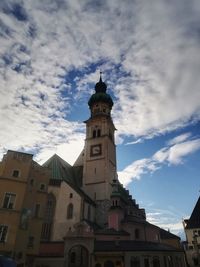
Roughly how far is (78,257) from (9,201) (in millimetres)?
15684

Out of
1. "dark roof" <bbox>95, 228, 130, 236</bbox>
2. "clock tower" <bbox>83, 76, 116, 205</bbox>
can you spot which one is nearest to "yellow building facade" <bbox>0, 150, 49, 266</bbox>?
"dark roof" <bbox>95, 228, 130, 236</bbox>

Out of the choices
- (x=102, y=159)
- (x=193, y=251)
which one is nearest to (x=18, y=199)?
(x=102, y=159)

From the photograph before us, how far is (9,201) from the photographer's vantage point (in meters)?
27.0

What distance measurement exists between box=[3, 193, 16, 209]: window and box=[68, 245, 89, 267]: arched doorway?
1372 centimetres

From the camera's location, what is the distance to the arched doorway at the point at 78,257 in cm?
3559

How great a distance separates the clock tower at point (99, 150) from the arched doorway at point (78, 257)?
38.3ft

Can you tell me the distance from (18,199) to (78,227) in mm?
10681

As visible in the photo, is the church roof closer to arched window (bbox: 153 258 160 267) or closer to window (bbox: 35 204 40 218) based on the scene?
window (bbox: 35 204 40 218)

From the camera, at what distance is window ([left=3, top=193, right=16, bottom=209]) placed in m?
26.7

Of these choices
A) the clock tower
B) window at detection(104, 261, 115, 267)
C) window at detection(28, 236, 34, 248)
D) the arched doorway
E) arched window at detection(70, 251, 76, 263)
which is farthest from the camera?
the clock tower

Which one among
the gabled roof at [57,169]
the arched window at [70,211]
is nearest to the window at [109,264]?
the arched window at [70,211]

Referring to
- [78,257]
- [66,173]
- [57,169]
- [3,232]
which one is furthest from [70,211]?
[3,232]

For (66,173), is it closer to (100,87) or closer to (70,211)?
(70,211)

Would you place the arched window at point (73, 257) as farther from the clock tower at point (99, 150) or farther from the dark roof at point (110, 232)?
the clock tower at point (99, 150)
